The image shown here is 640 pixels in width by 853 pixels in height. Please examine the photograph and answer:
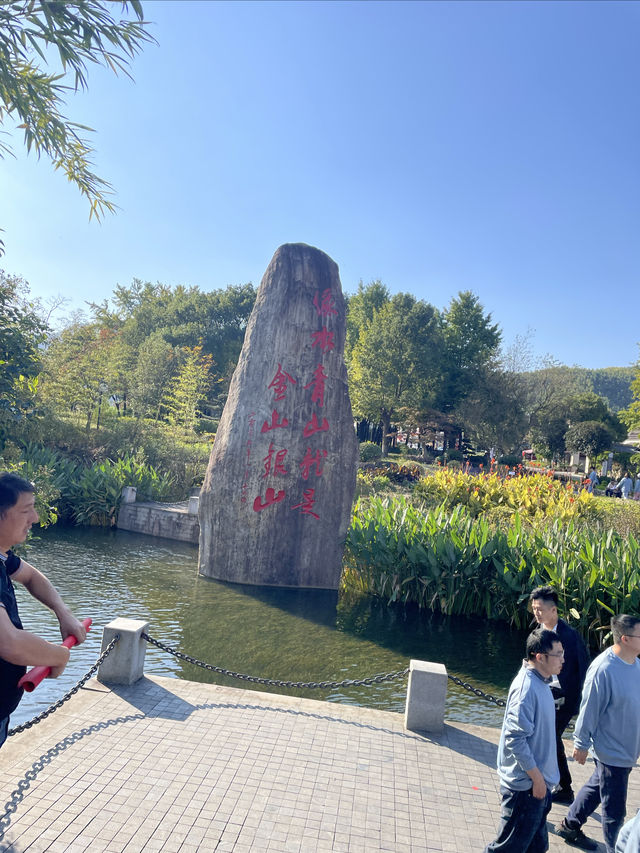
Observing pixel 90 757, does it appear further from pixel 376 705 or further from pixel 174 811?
pixel 376 705

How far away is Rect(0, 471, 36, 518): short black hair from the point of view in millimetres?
2225

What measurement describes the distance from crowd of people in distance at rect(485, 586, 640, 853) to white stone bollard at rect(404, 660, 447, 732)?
95 cm

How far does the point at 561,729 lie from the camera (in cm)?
347

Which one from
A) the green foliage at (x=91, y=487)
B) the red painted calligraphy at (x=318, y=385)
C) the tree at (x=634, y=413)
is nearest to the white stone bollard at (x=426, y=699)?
the red painted calligraphy at (x=318, y=385)

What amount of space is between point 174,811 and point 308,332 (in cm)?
671

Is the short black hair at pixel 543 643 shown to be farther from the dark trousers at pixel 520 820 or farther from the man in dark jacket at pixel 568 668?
the man in dark jacket at pixel 568 668

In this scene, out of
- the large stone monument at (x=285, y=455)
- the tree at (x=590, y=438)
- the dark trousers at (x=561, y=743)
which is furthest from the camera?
the tree at (x=590, y=438)

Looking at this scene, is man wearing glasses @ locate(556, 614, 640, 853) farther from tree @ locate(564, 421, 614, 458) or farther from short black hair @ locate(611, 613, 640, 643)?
tree @ locate(564, 421, 614, 458)

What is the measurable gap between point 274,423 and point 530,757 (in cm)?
647

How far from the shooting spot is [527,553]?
7.31m

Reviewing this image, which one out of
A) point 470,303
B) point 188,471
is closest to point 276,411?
point 188,471

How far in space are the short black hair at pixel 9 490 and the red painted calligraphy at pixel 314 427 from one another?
6399mm

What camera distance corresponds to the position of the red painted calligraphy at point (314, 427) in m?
8.60

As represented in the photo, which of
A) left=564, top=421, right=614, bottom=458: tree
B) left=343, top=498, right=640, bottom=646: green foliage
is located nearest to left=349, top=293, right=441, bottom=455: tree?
left=564, top=421, right=614, bottom=458: tree
